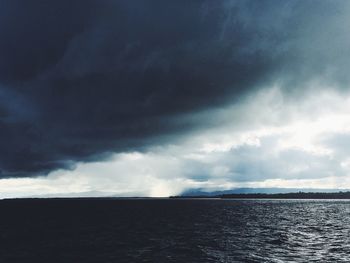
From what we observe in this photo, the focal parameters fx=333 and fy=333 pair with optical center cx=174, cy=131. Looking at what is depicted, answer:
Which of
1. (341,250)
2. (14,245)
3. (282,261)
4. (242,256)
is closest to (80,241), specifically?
(14,245)

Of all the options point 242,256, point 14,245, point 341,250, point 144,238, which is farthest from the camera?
point 144,238

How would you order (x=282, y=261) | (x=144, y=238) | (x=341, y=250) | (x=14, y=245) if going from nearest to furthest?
(x=282, y=261)
(x=341, y=250)
(x=14, y=245)
(x=144, y=238)

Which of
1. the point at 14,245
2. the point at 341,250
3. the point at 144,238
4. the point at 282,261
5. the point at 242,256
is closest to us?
the point at 282,261

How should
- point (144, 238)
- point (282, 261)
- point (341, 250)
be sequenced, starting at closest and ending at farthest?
point (282, 261) < point (341, 250) < point (144, 238)

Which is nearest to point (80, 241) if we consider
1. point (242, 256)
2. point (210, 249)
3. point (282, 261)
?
point (210, 249)

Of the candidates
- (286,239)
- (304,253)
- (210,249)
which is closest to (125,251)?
(210,249)

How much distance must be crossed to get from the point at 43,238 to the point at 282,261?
47835 millimetres

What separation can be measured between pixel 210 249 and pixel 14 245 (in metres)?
34.5

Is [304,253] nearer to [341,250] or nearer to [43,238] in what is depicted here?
[341,250]

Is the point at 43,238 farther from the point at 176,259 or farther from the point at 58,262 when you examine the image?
the point at 176,259

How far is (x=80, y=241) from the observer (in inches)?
2397

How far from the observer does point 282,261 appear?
135 feet

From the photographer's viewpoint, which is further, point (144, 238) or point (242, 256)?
point (144, 238)

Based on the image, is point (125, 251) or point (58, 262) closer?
point (58, 262)
